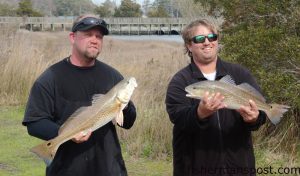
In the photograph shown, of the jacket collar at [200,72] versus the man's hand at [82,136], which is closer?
the man's hand at [82,136]

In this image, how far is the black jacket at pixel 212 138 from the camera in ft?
11.2

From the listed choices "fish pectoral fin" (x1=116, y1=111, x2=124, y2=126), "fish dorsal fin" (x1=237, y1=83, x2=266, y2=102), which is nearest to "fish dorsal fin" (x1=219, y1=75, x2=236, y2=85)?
"fish dorsal fin" (x1=237, y1=83, x2=266, y2=102)

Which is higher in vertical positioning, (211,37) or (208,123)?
(211,37)

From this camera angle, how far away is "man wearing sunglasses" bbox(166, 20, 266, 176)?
11.1 ft

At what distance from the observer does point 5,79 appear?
39.6 ft

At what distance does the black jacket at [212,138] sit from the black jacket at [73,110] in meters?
0.42

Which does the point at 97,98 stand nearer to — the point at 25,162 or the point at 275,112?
the point at 275,112

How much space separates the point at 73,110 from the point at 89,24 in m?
0.64

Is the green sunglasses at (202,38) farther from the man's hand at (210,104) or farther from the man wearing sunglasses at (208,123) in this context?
the man's hand at (210,104)

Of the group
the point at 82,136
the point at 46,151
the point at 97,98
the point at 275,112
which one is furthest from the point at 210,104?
the point at 46,151

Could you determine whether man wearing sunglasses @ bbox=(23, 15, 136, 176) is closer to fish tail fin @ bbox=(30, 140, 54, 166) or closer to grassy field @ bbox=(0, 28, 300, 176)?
fish tail fin @ bbox=(30, 140, 54, 166)

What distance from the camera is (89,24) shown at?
3604 mm

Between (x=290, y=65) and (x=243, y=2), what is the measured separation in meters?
1.48

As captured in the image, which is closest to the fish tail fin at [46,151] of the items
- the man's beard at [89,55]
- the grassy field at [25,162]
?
the man's beard at [89,55]
